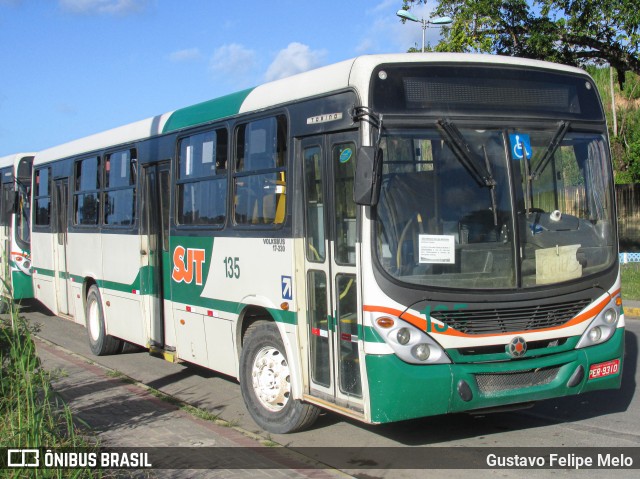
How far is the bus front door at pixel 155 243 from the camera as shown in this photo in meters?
10.3

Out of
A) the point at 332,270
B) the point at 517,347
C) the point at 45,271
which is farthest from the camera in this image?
the point at 45,271

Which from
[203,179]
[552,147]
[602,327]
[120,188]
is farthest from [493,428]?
[120,188]

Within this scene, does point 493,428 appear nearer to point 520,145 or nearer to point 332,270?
point 332,270

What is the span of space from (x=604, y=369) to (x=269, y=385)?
3.06 metres

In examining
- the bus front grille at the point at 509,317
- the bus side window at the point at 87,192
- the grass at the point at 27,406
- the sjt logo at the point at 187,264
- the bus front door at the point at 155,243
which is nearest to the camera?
the grass at the point at 27,406

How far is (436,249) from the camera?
629 cm

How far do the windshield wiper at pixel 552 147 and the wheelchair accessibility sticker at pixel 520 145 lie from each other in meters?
0.14

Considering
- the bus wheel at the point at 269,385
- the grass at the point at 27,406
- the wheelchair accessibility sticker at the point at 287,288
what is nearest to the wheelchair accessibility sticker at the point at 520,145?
the wheelchair accessibility sticker at the point at 287,288

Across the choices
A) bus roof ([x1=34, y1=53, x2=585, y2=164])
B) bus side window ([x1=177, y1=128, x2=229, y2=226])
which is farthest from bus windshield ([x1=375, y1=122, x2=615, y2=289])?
bus side window ([x1=177, y1=128, x2=229, y2=226])

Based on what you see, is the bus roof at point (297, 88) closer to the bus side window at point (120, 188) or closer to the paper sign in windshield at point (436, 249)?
the bus side window at point (120, 188)

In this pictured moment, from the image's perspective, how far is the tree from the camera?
64.5 feet

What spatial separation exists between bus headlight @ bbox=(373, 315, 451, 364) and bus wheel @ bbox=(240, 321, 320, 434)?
156 cm

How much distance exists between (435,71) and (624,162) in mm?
34711

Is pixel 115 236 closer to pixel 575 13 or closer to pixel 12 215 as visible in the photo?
pixel 12 215
